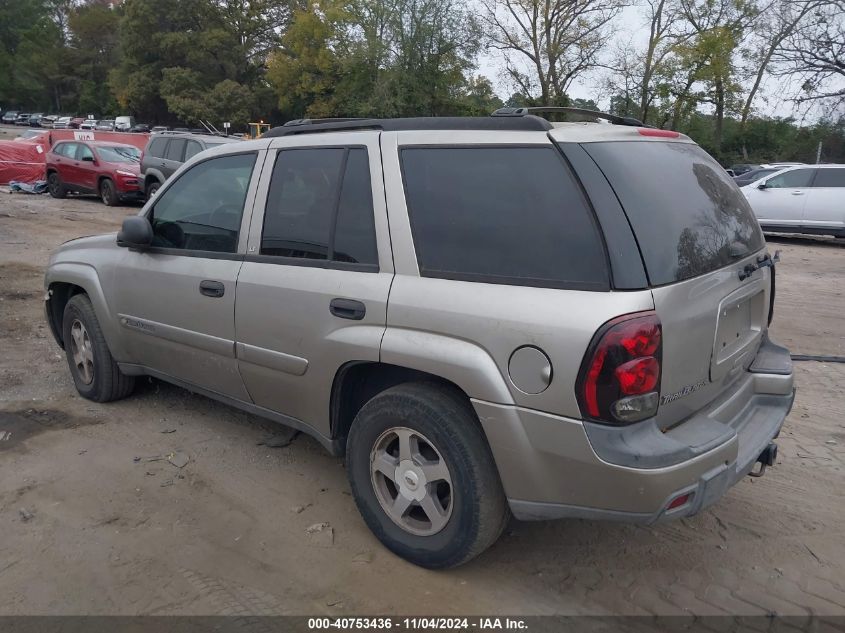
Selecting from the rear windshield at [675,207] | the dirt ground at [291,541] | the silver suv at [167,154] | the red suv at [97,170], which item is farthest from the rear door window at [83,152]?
the rear windshield at [675,207]

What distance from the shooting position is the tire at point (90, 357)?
4723 mm

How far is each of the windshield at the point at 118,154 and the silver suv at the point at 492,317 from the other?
16084 mm

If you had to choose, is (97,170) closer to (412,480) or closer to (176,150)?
(176,150)

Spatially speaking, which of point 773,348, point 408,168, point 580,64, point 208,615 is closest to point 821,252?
point 773,348

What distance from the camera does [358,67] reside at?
39688mm

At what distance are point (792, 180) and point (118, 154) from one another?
53.9ft

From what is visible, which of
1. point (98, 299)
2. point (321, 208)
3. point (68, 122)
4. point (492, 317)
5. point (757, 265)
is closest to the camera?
point (492, 317)

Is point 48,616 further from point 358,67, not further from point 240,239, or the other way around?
point 358,67

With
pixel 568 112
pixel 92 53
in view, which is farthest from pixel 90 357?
pixel 92 53

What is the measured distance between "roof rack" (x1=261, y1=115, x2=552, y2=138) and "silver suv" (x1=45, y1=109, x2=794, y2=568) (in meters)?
0.01

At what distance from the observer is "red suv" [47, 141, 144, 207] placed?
17.7 m

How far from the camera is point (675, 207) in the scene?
9.24ft

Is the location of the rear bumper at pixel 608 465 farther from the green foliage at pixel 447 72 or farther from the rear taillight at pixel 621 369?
the green foliage at pixel 447 72

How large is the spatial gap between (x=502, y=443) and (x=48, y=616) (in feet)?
6.32
